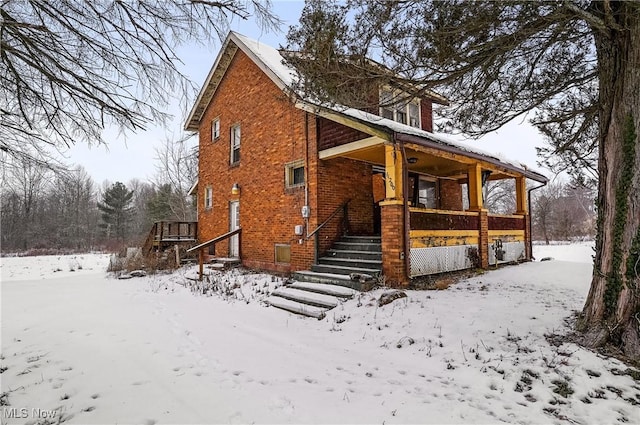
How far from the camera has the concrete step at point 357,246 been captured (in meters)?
8.48

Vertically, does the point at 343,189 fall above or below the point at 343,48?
below

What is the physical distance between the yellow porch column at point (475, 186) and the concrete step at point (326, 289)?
514 cm

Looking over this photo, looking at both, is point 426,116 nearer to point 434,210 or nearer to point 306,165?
point 434,210

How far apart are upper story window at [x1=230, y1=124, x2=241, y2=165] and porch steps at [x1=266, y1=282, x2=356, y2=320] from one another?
22.4 ft

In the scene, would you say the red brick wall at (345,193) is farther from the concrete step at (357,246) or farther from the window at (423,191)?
the window at (423,191)

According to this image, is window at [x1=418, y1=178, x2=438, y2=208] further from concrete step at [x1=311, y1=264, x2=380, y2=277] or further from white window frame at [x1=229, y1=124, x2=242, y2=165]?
white window frame at [x1=229, y1=124, x2=242, y2=165]

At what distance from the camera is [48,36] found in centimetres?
305

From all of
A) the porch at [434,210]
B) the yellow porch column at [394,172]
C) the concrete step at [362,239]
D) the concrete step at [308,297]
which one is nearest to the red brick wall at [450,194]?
the porch at [434,210]

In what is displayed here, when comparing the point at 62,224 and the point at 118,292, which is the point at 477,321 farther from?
the point at 62,224

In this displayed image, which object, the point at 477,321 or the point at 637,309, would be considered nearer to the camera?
the point at 637,309

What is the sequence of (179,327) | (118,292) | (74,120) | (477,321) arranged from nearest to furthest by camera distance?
1. (74,120)
2. (477,321)
3. (179,327)
4. (118,292)

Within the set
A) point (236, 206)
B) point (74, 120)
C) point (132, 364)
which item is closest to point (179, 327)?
point (132, 364)

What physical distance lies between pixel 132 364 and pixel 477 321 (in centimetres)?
482

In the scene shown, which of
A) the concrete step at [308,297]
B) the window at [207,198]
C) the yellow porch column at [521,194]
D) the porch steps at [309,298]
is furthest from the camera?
the window at [207,198]
